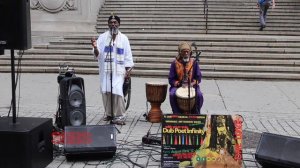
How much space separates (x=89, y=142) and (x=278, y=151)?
2.30m

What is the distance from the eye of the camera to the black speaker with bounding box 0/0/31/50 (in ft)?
17.9

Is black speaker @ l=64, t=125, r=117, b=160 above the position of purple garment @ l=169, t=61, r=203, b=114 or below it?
below

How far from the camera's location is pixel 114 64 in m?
8.28

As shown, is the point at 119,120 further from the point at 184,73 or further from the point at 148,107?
the point at 148,107

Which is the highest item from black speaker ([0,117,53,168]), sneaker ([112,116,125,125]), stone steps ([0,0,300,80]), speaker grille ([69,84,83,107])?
stone steps ([0,0,300,80])

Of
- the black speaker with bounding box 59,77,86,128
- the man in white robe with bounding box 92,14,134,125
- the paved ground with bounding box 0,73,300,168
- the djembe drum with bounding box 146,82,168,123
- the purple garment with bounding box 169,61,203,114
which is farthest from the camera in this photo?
the djembe drum with bounding box 146,82,168,123

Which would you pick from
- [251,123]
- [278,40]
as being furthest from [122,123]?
[278,40]

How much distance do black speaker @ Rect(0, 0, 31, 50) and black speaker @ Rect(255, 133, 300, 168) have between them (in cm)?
299

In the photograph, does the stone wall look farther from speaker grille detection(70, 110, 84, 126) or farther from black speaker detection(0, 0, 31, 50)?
black speaker detection(0, 0, 31, 50)

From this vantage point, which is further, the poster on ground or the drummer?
the drummer

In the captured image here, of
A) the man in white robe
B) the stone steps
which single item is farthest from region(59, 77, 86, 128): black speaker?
the stone steps

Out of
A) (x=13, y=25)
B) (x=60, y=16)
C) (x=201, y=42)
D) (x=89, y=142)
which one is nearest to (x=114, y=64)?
(x=89, y=142)

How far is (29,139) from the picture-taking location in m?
5.31

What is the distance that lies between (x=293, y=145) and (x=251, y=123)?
10.2 ft
